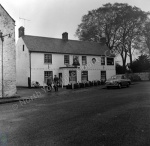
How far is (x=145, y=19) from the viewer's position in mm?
43094

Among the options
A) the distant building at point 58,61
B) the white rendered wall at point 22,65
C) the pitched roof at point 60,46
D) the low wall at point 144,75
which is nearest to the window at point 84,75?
the distant building at point 58,61

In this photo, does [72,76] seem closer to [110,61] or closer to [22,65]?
[22,65]

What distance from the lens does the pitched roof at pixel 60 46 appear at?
1122 inches

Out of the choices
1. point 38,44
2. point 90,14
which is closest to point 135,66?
point 90,14

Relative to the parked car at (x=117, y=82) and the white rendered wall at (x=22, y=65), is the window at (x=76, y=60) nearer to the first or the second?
the white rendered wall at (x=22, y=65)

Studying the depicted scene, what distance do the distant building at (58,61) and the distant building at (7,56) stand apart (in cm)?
1059

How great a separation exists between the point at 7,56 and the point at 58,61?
1404 cm

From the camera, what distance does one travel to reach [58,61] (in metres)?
29.5

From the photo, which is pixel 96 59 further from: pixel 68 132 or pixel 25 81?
pixel 68 132

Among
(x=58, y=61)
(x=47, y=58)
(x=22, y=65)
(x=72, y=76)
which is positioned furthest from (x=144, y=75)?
(x=22, y=65)

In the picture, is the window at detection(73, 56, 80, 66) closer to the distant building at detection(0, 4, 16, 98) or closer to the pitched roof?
the pitched roof

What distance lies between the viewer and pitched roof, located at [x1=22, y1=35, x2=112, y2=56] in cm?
2849

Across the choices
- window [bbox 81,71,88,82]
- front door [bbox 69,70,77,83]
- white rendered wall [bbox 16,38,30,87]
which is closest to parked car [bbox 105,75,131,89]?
front door [bbox 69,70,77,83]

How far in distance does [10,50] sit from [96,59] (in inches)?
804
